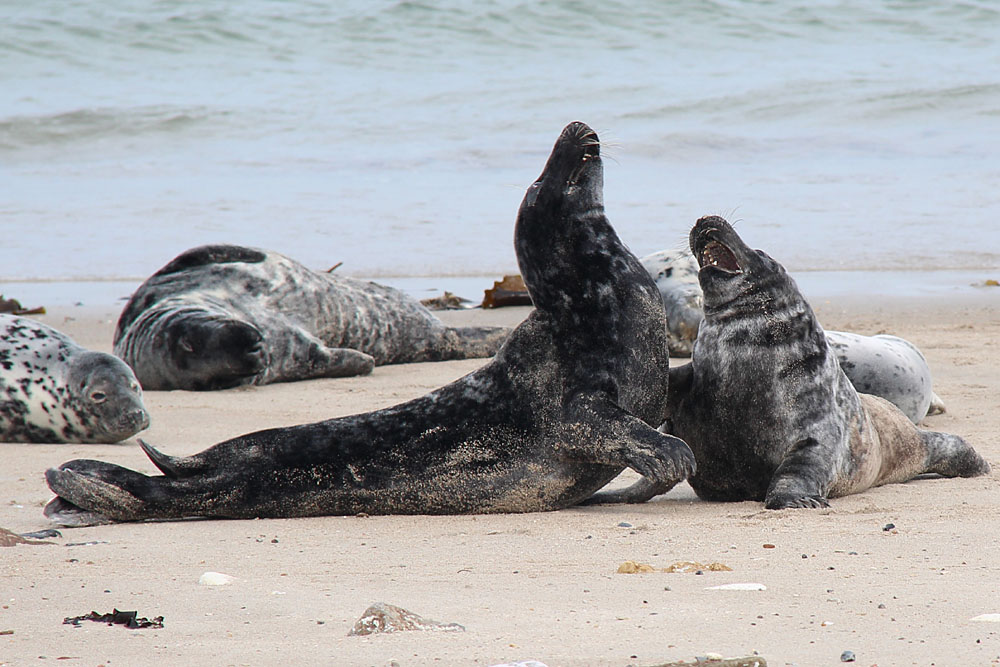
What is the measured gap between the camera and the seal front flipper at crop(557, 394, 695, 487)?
12.6ft

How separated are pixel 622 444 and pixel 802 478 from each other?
690 millimetres

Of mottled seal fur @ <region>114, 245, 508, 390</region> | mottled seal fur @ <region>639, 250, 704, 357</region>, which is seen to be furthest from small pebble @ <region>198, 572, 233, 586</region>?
mottled seal fur @ <region>639, 250, 704, 357</region>

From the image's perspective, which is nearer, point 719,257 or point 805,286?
point 719,257

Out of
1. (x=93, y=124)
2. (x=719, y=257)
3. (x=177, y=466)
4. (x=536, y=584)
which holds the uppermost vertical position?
(x=719, y=257)

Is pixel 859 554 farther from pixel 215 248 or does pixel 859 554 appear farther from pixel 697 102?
pixel 697 102

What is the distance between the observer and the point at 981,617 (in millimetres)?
2605

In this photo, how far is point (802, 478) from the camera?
168 inches

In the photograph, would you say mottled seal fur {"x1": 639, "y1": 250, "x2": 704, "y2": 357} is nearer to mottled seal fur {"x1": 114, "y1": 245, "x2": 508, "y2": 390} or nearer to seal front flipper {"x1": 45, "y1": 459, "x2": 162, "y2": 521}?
mottled seal fur {"x1": 114, "y1": 245, "x2": 508, "y2": 390}

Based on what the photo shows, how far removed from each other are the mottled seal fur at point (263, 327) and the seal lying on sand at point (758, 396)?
3490 millimetres

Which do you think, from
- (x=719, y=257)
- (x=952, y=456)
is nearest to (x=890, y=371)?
(x=952, y=456)

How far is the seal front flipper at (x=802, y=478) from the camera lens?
4121 millimetres

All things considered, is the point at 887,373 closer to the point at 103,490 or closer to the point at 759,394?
the point at 759,394

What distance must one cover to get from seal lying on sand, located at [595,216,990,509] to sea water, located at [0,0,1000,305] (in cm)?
115

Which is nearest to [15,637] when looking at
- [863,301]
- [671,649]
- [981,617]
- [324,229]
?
[671,649]
